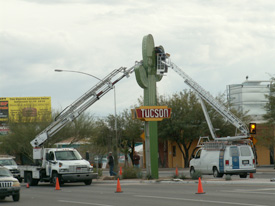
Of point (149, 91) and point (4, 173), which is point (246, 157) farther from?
point (4, 173)

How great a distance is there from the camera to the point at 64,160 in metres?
30.5

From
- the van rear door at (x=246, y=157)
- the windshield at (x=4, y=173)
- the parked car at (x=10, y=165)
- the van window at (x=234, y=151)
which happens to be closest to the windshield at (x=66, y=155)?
the parked car at (x=10, y=165)

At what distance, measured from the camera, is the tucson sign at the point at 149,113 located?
31.5 metres

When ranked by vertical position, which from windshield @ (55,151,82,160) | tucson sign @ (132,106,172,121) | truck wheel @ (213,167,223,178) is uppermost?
tucson sign @ (132,106,172,121)

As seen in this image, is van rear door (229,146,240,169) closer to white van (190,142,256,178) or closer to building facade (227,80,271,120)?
white van (190,142,256,178)

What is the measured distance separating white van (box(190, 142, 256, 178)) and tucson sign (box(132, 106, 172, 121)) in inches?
129

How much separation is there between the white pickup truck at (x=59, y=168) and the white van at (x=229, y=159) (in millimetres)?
6010

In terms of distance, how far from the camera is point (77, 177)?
97.3ft

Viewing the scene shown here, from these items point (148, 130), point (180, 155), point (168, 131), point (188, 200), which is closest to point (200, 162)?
point (148, 130)

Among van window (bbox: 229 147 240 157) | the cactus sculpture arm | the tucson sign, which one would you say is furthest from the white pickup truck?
van window (bbox: 229 147 240 157)

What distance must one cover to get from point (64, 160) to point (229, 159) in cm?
909

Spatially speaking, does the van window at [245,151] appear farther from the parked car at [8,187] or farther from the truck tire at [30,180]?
the parked car at [8,187]

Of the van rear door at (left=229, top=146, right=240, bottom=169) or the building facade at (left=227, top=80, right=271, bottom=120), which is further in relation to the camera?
the building facade at (left=227, top=80, right=271, bottom=120)

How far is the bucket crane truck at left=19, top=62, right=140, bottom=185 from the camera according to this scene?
97.9ft
